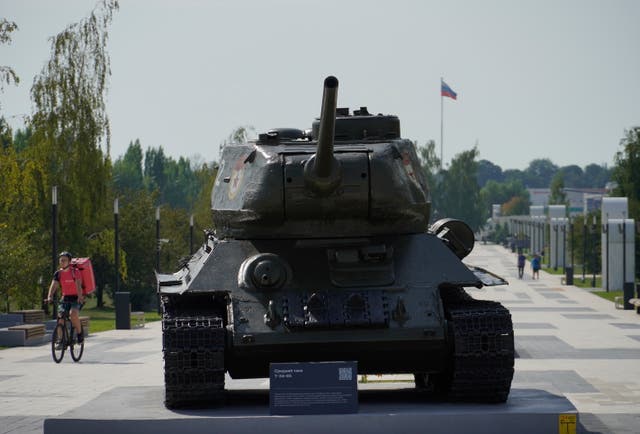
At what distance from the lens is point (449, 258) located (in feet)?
46.1

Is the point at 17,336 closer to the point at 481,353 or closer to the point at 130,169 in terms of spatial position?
the point at 481,353

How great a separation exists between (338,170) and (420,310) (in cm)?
167

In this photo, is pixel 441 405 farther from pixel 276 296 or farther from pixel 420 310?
pixel 276 296

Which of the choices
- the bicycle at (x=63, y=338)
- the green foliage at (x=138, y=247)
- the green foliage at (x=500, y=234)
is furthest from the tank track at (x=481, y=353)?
the green foliage at (x=500, y=234)

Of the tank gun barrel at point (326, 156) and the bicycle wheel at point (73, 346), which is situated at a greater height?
the tank gun barrel at point (326, 156)

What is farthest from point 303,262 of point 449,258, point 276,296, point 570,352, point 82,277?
point 570,352

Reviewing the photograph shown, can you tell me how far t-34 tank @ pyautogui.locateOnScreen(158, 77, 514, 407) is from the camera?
1318 cm

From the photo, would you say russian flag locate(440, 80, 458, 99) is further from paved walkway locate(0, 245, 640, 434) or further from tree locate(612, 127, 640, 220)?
paved walkway locate(0, 245, 640, 434)

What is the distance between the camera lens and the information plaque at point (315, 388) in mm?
12422

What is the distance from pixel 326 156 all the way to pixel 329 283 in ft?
4.23

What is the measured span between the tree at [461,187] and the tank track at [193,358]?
15775cm

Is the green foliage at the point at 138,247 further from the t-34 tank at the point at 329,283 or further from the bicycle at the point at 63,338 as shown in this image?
the t-34 tank at the point at 329,283

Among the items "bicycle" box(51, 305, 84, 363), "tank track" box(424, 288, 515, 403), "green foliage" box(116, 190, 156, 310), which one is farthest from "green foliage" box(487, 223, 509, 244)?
"tank track" box(424, 288, 515, 403)

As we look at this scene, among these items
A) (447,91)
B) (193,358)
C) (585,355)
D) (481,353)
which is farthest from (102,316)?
(447,91)
